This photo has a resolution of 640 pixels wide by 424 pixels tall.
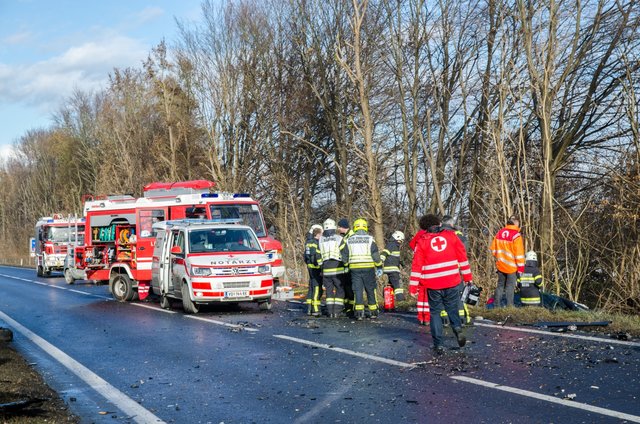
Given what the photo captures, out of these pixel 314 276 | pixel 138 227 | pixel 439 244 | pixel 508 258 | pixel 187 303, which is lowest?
pixel 187 303

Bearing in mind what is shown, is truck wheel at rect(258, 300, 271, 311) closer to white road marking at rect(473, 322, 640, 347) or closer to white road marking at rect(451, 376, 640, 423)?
white road marking at rect(473, 322, 640, 347)

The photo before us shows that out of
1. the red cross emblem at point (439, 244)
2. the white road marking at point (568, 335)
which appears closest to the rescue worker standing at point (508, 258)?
the white road marking at point (568, 335)

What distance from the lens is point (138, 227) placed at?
22.9 m

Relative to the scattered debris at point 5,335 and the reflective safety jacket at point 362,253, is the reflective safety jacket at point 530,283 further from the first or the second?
the scattered debris at point 5,335

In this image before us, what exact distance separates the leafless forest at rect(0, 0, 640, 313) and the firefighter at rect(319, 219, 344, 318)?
3868 millimetres

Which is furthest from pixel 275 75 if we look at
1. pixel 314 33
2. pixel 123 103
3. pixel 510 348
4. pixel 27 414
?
pixel 27 414

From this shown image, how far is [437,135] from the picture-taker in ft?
98.0

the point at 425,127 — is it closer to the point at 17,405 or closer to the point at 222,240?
the point at 222,240

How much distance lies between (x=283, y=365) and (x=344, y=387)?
1.75 meters

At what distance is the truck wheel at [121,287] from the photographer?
71.2ft

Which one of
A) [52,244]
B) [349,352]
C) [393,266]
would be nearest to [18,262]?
[52,244]

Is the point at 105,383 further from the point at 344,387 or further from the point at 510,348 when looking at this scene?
the point at 510,348

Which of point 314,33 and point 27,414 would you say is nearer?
point 27,414

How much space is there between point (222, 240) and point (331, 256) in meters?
3.70
